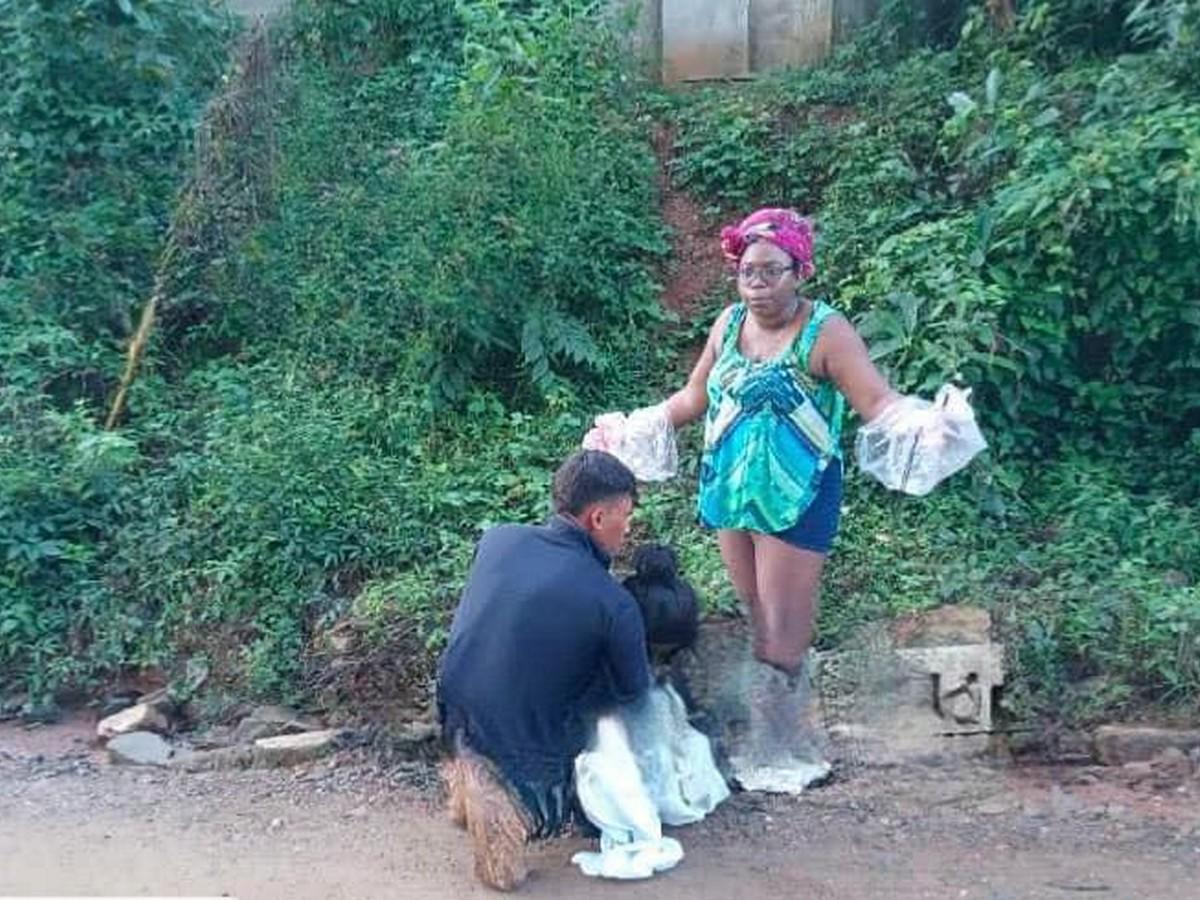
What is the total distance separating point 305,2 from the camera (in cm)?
956

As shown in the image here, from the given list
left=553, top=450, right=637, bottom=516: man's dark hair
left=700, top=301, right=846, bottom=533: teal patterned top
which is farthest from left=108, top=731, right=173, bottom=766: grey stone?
left=700, top=301, right=846, bottom=533: teal patterned top

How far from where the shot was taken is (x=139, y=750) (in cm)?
595

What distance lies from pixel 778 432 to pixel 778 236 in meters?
0.57

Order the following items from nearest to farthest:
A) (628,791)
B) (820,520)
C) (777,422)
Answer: (628,791)
(777,422)
(820,520)

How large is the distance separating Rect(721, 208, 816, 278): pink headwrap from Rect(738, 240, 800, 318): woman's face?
0.02 m

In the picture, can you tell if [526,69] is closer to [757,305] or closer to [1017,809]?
[757,305]

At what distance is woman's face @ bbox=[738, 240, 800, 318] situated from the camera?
4.98 metres

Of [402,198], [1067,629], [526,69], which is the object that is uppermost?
[526,69]

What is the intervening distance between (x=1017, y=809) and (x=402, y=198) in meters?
4.35

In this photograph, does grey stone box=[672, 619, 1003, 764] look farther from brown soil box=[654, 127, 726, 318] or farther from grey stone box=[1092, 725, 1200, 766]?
brown soil box=[654, 127, 726, 318]

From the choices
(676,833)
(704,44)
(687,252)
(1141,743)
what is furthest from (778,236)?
(704,44)

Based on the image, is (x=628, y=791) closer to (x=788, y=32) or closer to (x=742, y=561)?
(x=742, y=561)

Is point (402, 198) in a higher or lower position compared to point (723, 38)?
lower

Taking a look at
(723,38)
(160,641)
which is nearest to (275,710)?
(160,641)
